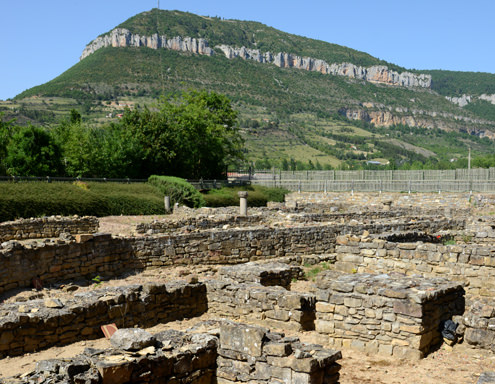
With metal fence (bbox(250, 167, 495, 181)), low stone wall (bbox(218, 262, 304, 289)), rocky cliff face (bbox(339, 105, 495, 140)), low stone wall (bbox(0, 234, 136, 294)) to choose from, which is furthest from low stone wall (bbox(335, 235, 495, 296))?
rocky cliff face (bbox(339, 105, 495, 140))

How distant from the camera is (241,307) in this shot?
358 inches

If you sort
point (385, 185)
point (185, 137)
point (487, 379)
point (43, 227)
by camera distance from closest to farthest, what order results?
point (487, 379)
point (43, 227)
point (385, 185)
point (185, 137)

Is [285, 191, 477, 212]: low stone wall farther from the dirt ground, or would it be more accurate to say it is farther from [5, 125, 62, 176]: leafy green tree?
the dirt ground

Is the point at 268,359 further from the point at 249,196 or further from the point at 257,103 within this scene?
the point at 257,103

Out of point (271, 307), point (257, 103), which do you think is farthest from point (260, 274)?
point (257, 103)

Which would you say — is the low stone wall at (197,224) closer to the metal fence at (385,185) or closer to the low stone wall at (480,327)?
the low stone wall at (480,327)

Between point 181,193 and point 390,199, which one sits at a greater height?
point 181,193

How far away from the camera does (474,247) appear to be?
11.1 m

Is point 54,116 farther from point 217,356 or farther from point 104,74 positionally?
point 217,356

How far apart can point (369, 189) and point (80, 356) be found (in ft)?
129

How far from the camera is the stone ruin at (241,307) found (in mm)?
5840

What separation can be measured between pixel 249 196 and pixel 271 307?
31.3m

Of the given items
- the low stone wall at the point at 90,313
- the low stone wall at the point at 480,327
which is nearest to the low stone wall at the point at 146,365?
the low stone wall at the point at 90,313

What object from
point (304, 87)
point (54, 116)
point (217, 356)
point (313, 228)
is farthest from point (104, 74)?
point (217, 356)
